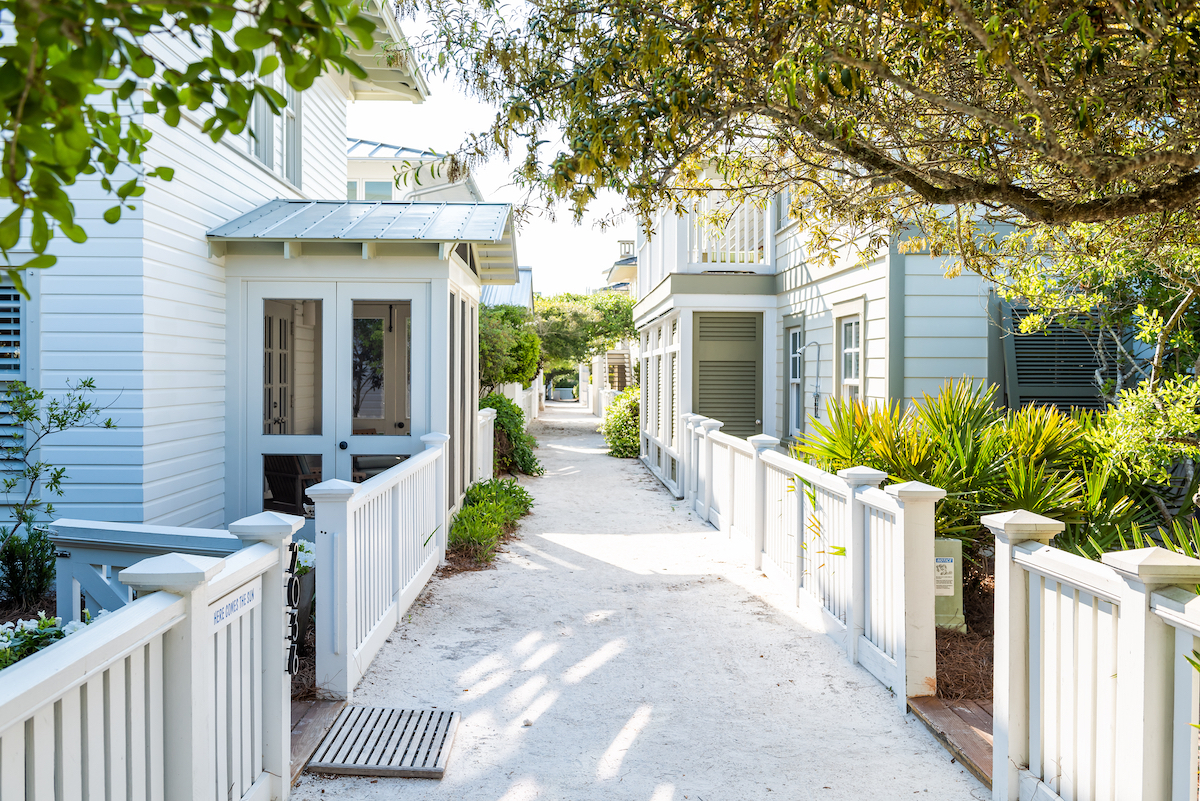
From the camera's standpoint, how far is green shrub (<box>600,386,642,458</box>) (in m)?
17.5

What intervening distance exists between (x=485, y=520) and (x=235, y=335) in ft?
9.60

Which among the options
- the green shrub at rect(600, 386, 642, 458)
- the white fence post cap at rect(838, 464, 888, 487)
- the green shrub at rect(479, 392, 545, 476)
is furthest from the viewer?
the green shrub at rect(600, 386, 642, 458)

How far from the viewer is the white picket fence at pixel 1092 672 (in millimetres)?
2389

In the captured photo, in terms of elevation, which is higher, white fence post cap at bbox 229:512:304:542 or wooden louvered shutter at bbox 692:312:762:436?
wooden louvered shutter at bbox 692:312:762:436

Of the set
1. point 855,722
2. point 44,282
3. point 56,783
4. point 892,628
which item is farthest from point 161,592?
point 44,282

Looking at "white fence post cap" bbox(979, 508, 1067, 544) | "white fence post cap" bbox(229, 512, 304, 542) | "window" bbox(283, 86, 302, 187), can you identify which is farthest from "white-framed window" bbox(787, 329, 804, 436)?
"white fence post cap" bbox(229, 512, 304, 542)

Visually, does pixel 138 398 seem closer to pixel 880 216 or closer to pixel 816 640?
pixel 816 640

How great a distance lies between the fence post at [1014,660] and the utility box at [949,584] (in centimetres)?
160

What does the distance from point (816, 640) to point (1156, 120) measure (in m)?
3.79

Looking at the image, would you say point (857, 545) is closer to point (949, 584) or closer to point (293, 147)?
point (949, 584)

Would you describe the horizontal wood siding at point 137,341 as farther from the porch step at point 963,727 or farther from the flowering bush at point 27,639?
the porch step at point 963,727

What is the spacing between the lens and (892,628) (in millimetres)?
4309

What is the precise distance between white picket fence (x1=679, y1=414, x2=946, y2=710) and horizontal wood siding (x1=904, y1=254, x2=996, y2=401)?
1852 mm

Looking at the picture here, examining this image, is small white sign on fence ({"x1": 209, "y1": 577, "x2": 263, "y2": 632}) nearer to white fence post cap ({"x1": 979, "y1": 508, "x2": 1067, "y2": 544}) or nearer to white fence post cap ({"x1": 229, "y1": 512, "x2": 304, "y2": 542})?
white fence post cap ({"x1": 229, "y1": 512, "x2": 304, "y2": 542})
